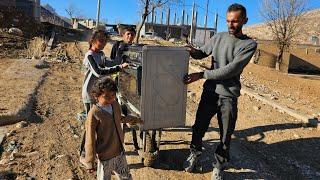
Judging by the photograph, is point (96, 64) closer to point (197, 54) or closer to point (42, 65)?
point (197, 54)

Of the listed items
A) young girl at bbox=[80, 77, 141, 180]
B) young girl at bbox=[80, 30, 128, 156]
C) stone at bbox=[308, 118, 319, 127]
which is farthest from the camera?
stone at bbox=[308, 118, 319, 127]

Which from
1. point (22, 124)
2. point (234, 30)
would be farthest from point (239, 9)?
point (22, 124)

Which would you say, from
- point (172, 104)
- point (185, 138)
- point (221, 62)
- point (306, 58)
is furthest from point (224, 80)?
point (306, 58)

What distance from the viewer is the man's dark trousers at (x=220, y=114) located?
462 cm

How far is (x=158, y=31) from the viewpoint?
2371 inches

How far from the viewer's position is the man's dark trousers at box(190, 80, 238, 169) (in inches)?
182

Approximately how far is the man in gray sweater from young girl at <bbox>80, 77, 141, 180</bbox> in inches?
46.8

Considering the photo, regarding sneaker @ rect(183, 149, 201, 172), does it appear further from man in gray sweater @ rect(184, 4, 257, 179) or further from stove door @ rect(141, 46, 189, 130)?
stove door @ rect(141, 46, 189, 130)

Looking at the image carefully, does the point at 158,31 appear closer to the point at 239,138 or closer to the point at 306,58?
the point at 306,58

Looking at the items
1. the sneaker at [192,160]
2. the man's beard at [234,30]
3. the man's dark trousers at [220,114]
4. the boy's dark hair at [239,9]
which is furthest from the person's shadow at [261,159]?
the boy's dark hair at [239,9]

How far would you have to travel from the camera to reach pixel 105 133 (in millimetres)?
3732

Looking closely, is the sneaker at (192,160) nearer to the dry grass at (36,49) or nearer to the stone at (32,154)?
the stone at (32,154)

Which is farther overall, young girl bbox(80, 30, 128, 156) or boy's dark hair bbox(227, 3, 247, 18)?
young girl bbox(80, 30, 128, 156)

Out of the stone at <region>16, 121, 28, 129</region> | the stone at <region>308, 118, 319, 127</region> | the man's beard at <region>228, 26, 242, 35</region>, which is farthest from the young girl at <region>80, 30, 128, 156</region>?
the stone at <region>308, 118, 319, 127</region>
